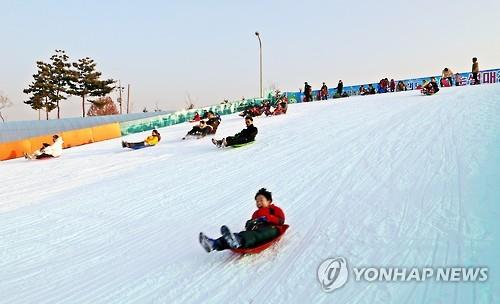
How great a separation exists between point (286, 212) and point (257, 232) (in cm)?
155

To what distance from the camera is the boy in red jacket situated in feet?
14.4

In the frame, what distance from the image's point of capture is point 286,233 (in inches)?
202

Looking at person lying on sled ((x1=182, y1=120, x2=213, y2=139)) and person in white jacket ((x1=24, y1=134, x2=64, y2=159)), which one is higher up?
person lying on sled ((x1=182, y1=120, x2=213, y2=139))

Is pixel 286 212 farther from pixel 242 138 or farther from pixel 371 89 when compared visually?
pixel 371 89

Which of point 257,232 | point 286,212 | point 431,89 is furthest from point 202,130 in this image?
point 257,232

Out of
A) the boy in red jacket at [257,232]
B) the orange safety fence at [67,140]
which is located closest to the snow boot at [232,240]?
the boy in red jacket at [257,232]

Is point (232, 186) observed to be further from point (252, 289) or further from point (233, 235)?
point (252, 289)

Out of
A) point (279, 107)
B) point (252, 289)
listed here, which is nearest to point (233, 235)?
point (252, 289)

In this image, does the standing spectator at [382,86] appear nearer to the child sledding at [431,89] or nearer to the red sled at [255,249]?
the child sledding at [431,89]

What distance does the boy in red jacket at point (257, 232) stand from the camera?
14.4 feet

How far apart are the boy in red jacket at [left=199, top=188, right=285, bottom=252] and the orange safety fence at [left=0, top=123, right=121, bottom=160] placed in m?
A: 15.1

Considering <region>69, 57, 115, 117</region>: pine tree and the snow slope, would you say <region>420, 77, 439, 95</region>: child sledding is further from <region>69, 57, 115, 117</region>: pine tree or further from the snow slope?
<region>69, 57, 115, 117</region>: pine tree

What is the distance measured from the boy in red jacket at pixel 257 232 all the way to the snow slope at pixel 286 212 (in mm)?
205

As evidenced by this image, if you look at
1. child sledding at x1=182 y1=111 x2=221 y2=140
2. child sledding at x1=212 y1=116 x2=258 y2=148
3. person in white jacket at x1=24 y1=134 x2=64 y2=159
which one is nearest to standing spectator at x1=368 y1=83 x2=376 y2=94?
child sledding at x1=182 y1=111 x2=221 y2=140
